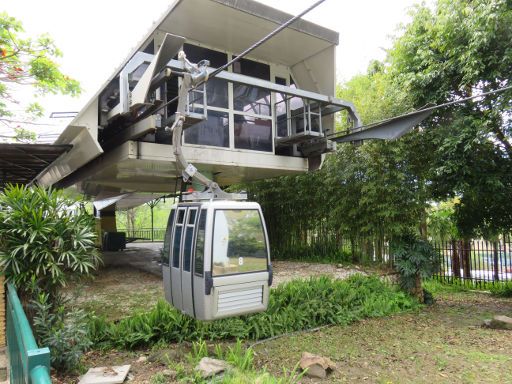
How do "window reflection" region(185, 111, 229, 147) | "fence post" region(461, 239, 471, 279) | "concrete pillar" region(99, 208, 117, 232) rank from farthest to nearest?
"concrete pillar" region(99, 208, 117, 232) → "fence post" region(461, 239, 471, 279) → "window reflection" region(185, 111, 229, 147)

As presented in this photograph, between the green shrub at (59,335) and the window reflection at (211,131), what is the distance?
12.5ft

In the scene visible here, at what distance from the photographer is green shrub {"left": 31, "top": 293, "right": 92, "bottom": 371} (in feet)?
11.8

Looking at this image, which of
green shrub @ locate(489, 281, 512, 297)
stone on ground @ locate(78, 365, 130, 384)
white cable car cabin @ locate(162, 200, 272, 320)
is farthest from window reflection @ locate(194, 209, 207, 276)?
green shrub @ locate(489, 281, 512, 297)

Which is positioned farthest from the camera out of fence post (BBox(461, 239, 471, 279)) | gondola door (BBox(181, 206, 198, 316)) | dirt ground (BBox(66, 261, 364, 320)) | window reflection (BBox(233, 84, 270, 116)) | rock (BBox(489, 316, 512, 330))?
fence post (BBox(461, 239, 471, 279))

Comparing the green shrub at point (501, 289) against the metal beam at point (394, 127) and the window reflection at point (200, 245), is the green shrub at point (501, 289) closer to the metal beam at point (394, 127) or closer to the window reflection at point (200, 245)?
the metal beam at point (394, 127)

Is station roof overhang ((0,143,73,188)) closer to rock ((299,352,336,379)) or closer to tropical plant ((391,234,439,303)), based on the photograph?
rock ((299,352,336,379))

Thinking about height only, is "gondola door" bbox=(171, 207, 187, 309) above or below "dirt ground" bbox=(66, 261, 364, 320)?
above

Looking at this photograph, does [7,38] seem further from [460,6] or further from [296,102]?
[460,6]

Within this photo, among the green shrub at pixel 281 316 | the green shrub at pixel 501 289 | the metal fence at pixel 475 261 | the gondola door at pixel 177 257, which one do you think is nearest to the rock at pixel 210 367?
the gondola door at pixel 177 257

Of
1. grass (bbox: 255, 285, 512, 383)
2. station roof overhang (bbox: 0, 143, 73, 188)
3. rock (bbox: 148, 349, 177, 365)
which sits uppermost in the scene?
station roof overhang (bbox: 0, 143, 73, 188)

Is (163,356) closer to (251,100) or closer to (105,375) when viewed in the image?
(105,375)

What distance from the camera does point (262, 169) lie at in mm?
8117

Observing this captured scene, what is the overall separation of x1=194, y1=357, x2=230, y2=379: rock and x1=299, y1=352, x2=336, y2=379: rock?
896 millimetres

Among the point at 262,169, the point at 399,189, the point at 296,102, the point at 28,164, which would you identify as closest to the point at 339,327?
the point at 399,189
